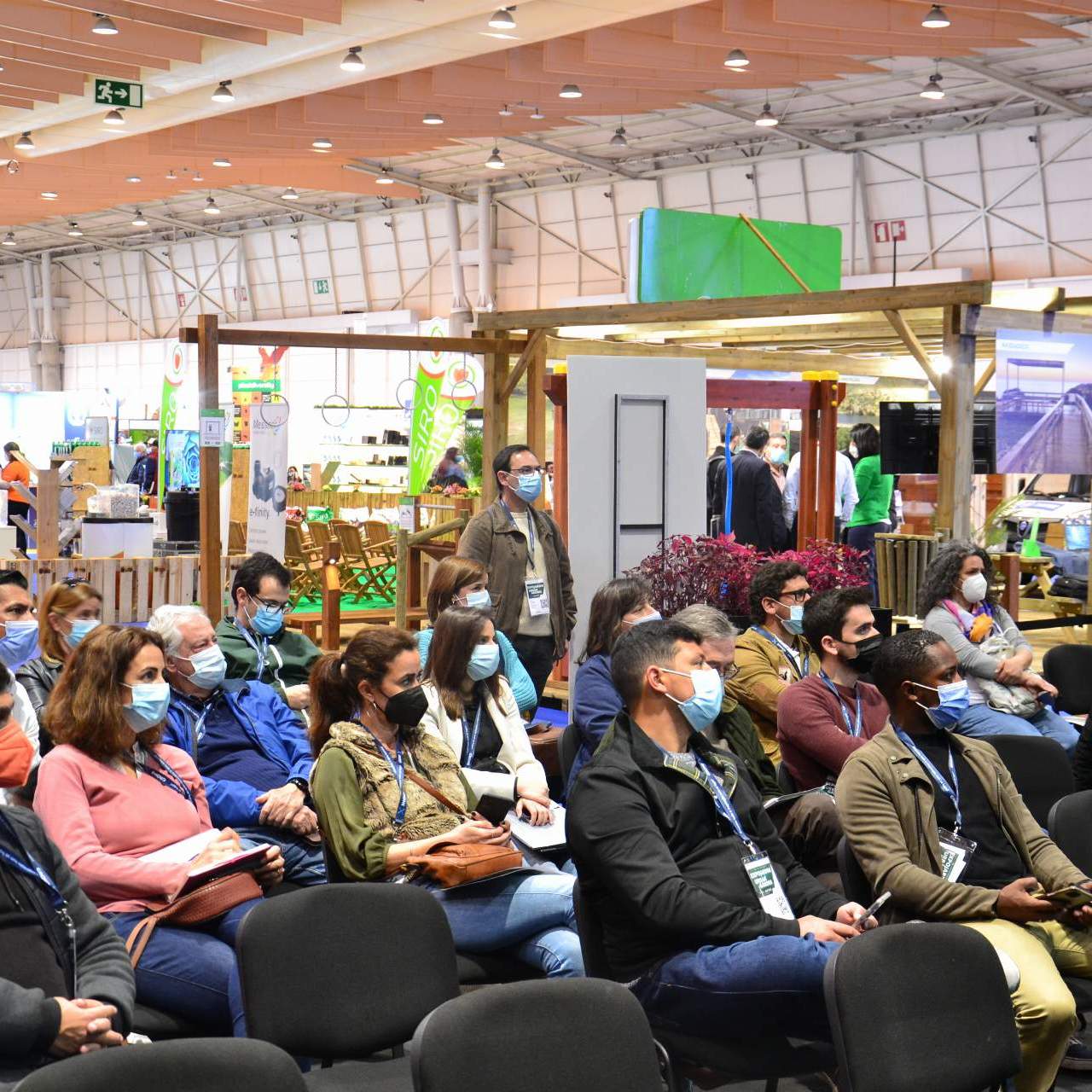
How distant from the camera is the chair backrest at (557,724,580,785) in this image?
14.3 feet

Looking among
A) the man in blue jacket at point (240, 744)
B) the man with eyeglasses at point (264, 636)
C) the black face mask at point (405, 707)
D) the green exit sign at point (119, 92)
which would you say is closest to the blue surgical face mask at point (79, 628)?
the man with eyeglasses at point (264, 636)

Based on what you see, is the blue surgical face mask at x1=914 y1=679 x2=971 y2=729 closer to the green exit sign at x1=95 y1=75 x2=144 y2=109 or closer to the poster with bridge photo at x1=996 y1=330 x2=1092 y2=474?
the poster with bridge photo at x1=996 y1=330 x2=1092 y2=474

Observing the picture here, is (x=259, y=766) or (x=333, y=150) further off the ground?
(x=333, y=150)

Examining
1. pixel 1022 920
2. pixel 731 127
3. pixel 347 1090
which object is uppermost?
pixel 731 127

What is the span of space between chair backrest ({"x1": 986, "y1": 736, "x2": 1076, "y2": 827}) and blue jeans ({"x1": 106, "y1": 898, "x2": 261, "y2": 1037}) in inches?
95.6

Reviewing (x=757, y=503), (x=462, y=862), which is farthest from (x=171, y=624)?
(x=757, y=503)

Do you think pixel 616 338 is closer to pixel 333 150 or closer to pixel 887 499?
pixel 887 499

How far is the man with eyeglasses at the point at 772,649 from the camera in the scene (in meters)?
4.86

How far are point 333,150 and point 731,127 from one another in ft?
20.5

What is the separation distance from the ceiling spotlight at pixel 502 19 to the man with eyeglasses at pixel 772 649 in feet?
21.7

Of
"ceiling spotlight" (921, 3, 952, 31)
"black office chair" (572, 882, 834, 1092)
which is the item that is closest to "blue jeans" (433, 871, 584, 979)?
"black office chair" (572, 882, 834, 1092)

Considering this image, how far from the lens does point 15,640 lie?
4738 millimetres

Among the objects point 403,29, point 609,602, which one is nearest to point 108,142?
point 403,29

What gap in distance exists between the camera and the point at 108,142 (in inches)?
627
